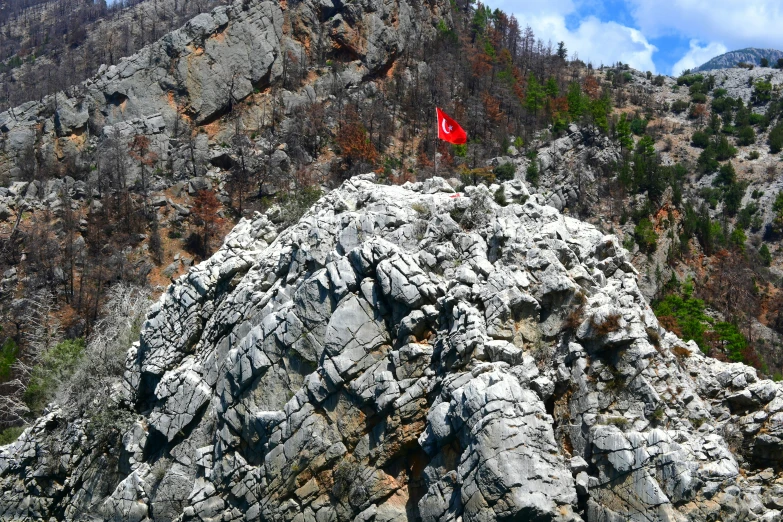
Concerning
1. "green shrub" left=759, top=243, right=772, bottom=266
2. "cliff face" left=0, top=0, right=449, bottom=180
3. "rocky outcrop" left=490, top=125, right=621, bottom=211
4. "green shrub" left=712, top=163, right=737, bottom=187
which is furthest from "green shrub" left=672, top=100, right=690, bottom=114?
"cliff face" left=0, top=0, right=449, bottom=180

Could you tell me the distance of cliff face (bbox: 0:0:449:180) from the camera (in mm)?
71562

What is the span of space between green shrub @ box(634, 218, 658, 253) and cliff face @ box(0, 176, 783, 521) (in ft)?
141

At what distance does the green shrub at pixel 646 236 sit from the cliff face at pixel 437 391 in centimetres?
4307

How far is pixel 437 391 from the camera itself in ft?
71.0

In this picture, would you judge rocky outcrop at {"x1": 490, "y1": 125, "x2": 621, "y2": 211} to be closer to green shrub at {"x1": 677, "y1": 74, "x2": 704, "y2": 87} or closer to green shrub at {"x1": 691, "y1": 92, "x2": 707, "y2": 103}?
green shrub at {"x1": 691, "y1": 92, "x2": 707, "y2": 103}

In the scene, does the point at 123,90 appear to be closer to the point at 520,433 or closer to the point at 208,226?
the point at 208,226

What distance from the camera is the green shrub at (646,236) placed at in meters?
66.6

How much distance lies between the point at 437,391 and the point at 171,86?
61.7 m

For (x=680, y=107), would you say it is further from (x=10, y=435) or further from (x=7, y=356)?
(x=10, y=435)

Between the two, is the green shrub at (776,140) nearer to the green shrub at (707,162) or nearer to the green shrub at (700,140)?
the green shrub at (700,140)

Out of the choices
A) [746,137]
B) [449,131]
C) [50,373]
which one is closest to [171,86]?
[50,373]

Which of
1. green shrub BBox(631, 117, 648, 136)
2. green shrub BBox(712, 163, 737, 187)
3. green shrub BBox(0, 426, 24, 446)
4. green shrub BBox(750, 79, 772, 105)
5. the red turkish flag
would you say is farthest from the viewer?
green shrub BBox(750, 79, 772, 105)

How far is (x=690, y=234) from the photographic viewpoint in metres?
69.8

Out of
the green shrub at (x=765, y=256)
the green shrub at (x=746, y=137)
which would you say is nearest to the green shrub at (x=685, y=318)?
the green shrub at (x=765, y=256)
